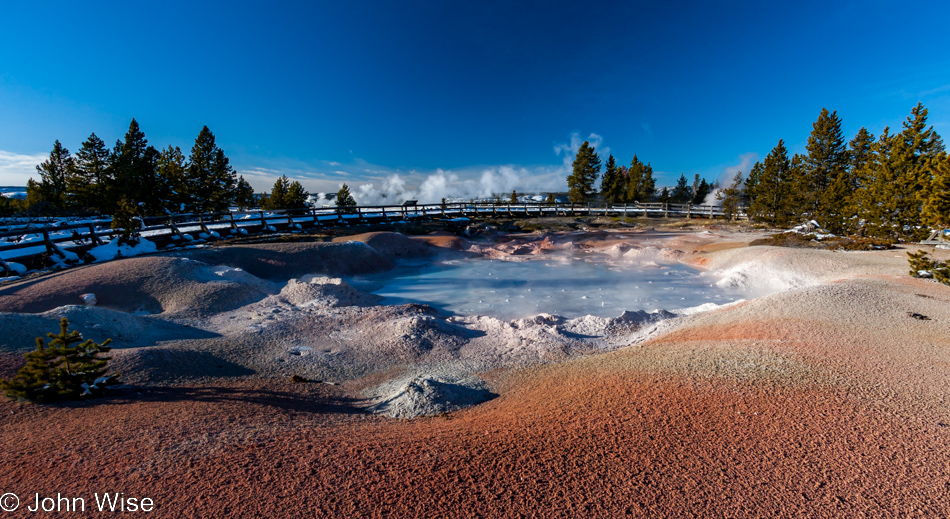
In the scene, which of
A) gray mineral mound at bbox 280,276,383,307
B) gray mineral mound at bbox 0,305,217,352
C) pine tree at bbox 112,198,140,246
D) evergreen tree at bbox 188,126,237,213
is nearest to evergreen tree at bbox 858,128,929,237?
gray mineral mound at bbox 280,276,383,307

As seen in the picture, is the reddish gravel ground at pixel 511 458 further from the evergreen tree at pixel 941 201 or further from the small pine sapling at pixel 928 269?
the small pine sapling at pixel 928 269

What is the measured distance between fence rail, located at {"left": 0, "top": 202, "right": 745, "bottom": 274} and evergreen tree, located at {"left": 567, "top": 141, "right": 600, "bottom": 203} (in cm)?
1584

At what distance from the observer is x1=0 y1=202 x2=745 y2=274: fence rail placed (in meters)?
14.9

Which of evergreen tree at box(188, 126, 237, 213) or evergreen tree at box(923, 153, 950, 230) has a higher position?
→ evergreen tree at box(188, 126, 237, 213)

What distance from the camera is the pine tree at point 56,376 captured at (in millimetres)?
4168

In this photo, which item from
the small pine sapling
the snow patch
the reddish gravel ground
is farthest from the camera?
the snow patch

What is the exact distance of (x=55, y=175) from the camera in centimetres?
5912

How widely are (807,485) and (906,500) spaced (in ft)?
1.92

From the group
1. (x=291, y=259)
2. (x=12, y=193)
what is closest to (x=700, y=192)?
(x=291, y=259)

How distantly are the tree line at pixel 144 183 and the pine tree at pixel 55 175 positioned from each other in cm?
32

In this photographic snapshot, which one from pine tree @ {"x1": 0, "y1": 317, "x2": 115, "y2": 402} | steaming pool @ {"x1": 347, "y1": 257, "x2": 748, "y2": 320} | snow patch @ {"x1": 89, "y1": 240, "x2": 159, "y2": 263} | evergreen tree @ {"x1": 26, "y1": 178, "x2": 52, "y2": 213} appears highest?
evergreen tree @ {"x1": 26, "y1": 178, "x2": 52, "y2": 213}

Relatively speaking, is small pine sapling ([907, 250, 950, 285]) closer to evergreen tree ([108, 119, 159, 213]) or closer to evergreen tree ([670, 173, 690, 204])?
evergreen tree ([108, 119, 159, 213])

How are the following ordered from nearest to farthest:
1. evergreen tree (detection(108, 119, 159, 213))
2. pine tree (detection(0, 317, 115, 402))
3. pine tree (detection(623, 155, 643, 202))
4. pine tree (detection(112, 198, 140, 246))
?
pine tree (detection(0, 317, 115, 402))
pine tree (detection(112, 198, 140, 246))
evergreen tree (detection(108, 119, 159, 213))
pine tree (detection(623, 155, 643, 202))

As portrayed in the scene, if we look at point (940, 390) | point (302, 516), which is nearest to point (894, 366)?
point (940, 390)
